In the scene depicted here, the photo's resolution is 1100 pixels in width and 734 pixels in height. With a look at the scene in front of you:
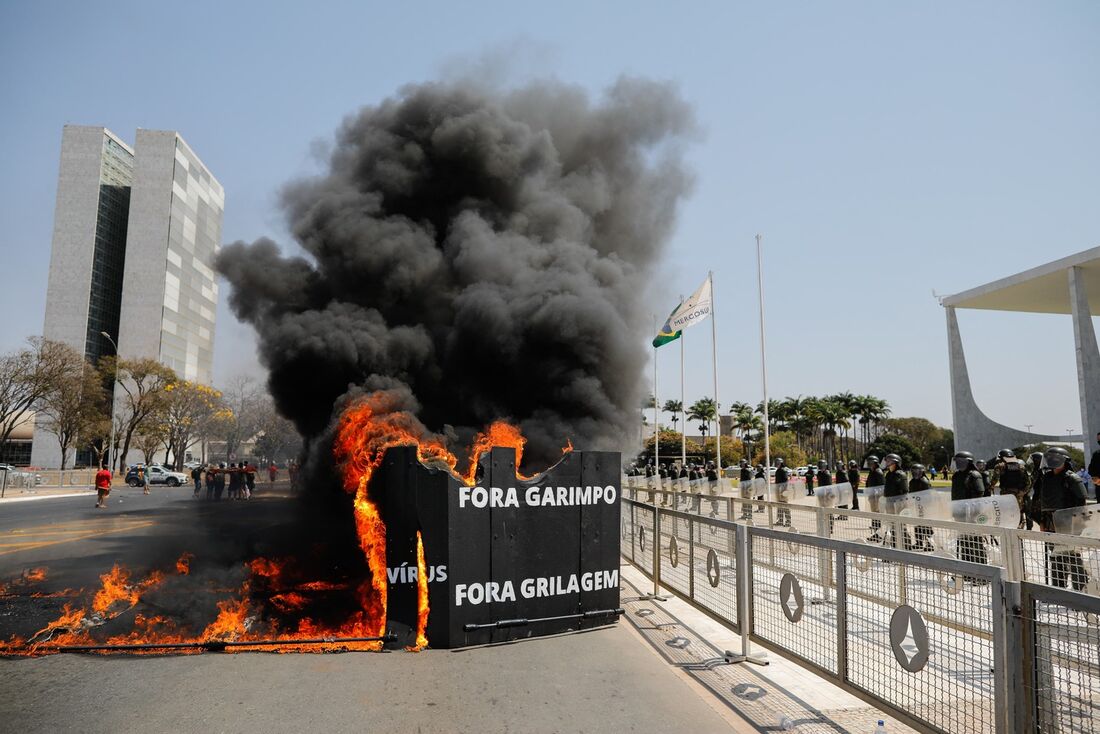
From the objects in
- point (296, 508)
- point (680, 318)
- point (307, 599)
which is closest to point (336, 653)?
point (307, 599)

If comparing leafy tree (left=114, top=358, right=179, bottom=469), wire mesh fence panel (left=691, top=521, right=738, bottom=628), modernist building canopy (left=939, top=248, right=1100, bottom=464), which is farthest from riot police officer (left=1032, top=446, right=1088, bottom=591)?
leafy tree (left=114, top=358, right=179, bottom=469)

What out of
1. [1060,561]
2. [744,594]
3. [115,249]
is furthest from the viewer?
[115,249]

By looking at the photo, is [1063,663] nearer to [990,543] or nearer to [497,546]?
[990,543]

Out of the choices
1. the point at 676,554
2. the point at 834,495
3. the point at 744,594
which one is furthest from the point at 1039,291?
the point at 744,594

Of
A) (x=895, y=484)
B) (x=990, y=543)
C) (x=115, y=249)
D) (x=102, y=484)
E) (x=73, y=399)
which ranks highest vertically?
(x=115, y=249)

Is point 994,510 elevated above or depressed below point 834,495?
above

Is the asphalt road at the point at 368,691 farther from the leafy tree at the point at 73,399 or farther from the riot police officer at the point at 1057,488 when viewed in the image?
the leafy tree at the point at 73,399

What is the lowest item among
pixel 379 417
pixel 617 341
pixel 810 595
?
pixel 810 595

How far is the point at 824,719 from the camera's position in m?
4.18

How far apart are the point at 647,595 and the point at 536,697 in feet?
12.5

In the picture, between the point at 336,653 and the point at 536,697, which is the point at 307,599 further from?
the point at 536,697

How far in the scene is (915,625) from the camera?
353cm

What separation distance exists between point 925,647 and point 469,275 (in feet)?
35.9

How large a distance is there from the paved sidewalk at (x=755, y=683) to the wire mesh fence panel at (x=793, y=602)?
10.5 inches
